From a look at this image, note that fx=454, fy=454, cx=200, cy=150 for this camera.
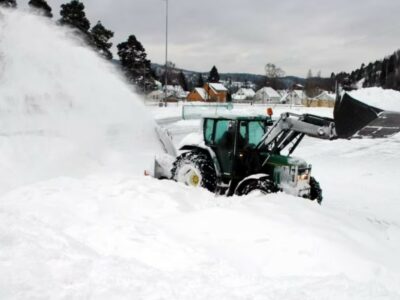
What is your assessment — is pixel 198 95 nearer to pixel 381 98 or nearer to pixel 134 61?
pixel 134 61

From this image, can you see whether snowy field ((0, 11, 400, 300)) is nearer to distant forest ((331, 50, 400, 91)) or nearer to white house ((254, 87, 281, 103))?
distant forest ((331, 50, 400, 91))

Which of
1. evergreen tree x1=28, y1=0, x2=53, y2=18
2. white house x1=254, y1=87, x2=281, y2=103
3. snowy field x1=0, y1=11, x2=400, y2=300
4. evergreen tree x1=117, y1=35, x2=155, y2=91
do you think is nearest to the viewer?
snowy field x1=0, y1=11, x2=400, y2=300

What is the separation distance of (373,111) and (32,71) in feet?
32.4

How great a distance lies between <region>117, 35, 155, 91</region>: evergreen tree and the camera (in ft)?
172

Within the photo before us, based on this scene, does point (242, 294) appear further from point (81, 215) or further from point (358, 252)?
point (81, 215)

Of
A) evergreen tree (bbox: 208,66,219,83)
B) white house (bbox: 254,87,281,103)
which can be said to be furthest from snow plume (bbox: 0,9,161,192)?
evergreen tree (bbox: 208,66,219,83)

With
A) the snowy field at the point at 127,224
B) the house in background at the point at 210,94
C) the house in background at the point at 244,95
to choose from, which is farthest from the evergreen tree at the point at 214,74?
the snowy field at the point at 127,224

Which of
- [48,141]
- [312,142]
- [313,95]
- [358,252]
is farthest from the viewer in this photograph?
[313,95]

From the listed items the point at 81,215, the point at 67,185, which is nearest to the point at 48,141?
the point at 67,185

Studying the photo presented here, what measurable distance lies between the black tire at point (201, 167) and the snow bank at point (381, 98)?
10.2ft

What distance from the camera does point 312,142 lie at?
2414cm

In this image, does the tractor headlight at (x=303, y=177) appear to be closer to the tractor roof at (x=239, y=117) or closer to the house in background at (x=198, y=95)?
the tractor roof at (x=239, y=117)

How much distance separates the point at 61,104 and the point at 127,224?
26.0 feet

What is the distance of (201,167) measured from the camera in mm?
8898
